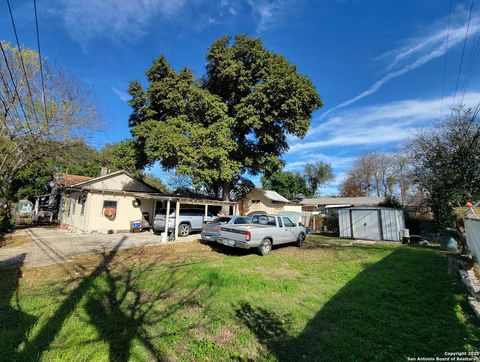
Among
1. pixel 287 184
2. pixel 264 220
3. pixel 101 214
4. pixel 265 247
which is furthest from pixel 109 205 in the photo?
pixel 287 184

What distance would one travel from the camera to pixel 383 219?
15.8 metres

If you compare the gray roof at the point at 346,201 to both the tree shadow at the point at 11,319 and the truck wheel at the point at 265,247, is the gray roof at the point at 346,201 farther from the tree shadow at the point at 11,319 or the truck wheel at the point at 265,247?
the tree shadow at the point at 11,319

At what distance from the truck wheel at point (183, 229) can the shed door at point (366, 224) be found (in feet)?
36.5

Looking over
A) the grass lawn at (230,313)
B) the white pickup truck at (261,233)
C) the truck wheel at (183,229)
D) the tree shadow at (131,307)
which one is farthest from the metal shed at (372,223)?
the tree shadow at (131,307)

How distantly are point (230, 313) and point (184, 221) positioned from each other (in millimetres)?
12089

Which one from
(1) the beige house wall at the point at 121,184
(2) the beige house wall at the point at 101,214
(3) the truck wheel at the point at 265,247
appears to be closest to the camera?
(3) the truck wheel at the point at 265,247

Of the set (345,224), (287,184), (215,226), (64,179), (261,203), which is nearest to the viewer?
(215,226)

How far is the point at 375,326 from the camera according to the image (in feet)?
14.5

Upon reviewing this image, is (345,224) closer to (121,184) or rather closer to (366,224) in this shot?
(366,224)

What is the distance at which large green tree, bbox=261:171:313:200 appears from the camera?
45.8 m

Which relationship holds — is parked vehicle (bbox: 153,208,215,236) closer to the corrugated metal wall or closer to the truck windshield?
the truck windshield

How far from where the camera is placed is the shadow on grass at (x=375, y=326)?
12.0ft

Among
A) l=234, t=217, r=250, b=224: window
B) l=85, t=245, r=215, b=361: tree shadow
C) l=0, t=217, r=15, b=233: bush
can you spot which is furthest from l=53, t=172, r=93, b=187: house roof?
l=85, t=245, r=215, b=361: tree shadow

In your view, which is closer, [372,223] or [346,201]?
[372,223]
